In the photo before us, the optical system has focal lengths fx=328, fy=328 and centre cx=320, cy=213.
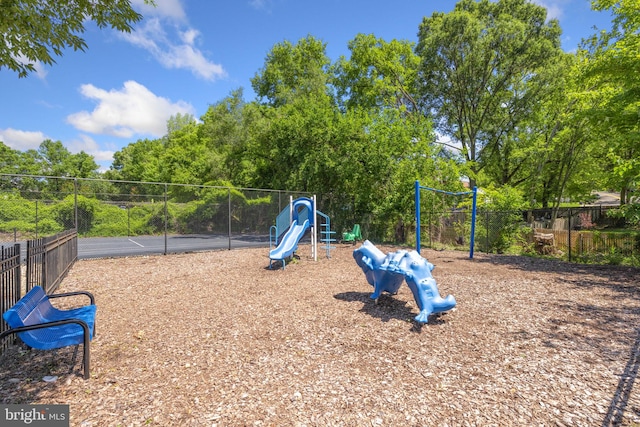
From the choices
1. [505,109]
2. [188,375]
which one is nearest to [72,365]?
[188,375]

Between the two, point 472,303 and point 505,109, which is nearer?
point 472,303

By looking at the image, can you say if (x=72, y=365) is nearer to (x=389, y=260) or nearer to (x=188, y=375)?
(x=188, y=375)

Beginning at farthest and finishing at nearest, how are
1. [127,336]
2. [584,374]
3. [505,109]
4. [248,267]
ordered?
[505,109] < [248,267] < [127,336] < [584,374]

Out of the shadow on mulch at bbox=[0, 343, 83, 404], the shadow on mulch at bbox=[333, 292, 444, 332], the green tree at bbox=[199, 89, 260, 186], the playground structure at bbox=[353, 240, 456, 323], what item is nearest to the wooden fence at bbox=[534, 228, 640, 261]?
the shadow on mulch at bbox=[333, 292, 444, 332]

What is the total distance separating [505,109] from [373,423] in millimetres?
25538

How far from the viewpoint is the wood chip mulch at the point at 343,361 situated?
2.60 metres

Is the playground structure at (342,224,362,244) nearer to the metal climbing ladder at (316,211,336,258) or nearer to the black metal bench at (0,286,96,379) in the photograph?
the metal climbing ladder at (316,211,336,258)

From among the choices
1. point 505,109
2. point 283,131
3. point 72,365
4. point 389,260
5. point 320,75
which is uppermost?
point 320,75

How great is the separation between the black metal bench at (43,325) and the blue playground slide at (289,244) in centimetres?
517

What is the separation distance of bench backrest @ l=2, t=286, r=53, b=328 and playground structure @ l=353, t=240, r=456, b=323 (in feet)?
13.6

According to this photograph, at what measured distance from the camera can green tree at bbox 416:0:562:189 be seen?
66.4 ft

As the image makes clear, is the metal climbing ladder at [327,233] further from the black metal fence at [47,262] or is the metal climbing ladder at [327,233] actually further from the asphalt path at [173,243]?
the black metal fence at [47,262]

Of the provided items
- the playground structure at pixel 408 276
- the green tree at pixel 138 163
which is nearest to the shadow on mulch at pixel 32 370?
the playground structure at pixel 408 276

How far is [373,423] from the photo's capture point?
2.46 meters
